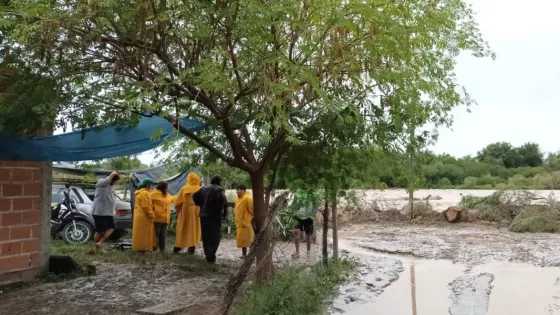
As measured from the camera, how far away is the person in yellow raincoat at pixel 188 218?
11547 mm

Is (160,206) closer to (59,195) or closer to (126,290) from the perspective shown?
(59,195)

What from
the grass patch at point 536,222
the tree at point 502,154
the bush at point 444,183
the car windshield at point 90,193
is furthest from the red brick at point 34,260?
the tree at point 502,154

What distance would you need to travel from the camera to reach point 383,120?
21.2 ft

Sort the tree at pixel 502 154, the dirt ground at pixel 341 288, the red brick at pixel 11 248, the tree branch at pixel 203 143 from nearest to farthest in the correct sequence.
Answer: the tree branch at pixel 203 143 < the dirt ground at pixel 341 288 < the red brick at pixel 11 248 < the tree at pixel 502 154

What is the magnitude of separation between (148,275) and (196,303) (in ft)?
7.77

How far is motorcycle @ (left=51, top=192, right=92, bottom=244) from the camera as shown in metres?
13.0

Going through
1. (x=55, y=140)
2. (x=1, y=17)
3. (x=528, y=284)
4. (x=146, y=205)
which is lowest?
(x=528, y=284)

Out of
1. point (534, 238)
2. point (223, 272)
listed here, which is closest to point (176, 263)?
point (223, 272)

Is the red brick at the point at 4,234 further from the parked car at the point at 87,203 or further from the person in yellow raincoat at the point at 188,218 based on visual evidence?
the parked car at the point at 87,203

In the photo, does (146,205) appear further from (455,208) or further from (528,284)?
(455,208)

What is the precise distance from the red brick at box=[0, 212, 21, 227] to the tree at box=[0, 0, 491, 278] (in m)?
2.51

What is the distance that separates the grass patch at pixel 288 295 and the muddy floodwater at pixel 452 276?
32 centimetres

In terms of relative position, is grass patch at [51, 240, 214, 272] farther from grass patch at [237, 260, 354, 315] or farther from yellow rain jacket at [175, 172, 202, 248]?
grass patch at [237, 260, 354, 315]

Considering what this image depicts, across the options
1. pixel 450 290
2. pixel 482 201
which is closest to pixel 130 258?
pixel 450 290
